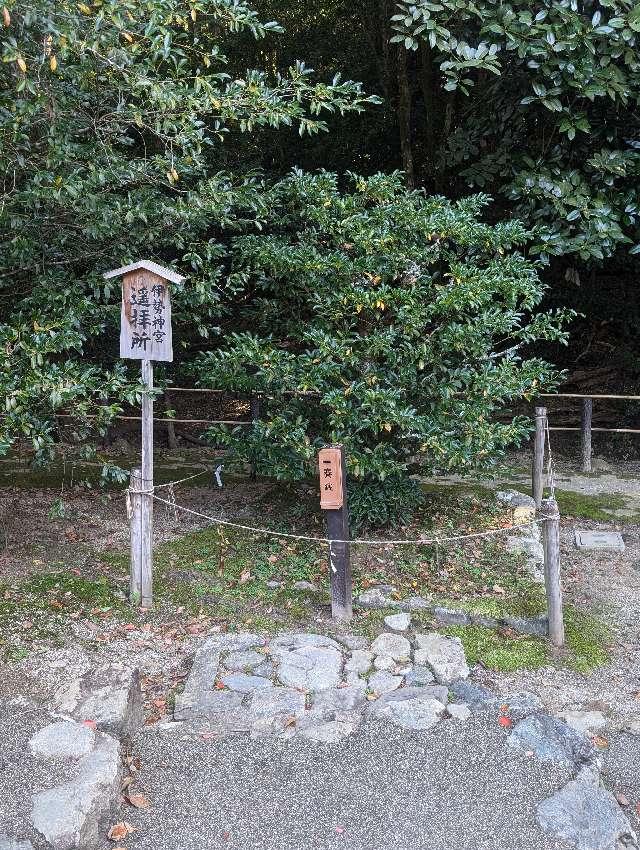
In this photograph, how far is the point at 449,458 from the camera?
A: 508 cm

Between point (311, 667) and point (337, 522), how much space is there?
91 centimetres

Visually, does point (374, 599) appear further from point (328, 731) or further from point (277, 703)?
point (328, 731)

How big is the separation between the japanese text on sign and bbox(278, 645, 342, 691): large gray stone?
87 cm

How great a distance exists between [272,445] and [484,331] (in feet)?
5.81

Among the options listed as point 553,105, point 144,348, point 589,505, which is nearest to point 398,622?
point 144,348

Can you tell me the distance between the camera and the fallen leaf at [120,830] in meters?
2.84

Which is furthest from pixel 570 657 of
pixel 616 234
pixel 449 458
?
pixel 616 234

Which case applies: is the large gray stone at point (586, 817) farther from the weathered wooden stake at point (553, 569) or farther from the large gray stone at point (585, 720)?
the weathered wooden stake at point (553, 569)

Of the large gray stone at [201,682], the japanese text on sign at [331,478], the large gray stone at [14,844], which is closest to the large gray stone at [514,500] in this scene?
the japanese text on sign at [331,478]

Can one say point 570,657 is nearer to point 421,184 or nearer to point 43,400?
point 43,400

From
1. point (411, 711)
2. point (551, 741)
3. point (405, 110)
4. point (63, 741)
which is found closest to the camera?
point (63, 741)

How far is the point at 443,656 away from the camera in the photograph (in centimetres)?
418

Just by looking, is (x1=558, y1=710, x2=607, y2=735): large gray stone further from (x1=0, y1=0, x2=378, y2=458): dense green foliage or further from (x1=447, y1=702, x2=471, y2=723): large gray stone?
(x1=0, y1=0, x2=378, y2=458): dense green foliage

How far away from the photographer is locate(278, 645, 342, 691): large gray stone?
3908 mm
